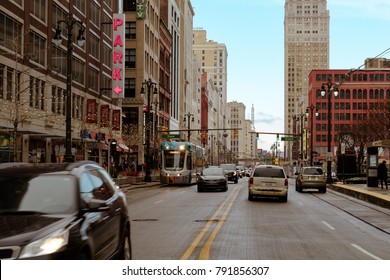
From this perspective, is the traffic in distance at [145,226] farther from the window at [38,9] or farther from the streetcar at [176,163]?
the window at [38,9]

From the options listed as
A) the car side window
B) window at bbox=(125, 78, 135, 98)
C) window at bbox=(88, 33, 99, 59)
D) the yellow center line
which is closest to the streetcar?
window at bbox=(88, 33, 99, 59)

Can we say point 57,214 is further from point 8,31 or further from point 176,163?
point 176,163

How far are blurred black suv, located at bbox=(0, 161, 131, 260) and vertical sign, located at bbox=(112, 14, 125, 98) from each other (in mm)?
55549

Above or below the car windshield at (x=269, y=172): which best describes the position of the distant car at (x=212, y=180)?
below

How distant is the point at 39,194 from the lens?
22.5 ft

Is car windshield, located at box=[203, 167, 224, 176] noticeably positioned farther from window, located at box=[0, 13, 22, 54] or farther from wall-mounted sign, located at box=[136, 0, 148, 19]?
wall-mounted sign, located at box=[136, 0, 148, 19]

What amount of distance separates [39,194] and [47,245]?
1244 mm

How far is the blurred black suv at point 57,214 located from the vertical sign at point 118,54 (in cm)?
5555

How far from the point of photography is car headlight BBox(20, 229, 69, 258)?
558cm

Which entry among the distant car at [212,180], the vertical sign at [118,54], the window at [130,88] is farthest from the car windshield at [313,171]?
the window at [130,88]

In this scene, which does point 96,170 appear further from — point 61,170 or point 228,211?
point 228,211

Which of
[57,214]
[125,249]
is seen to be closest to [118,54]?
[125,249]

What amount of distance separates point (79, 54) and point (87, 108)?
5.08m

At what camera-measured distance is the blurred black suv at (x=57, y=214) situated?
5.72 meters
